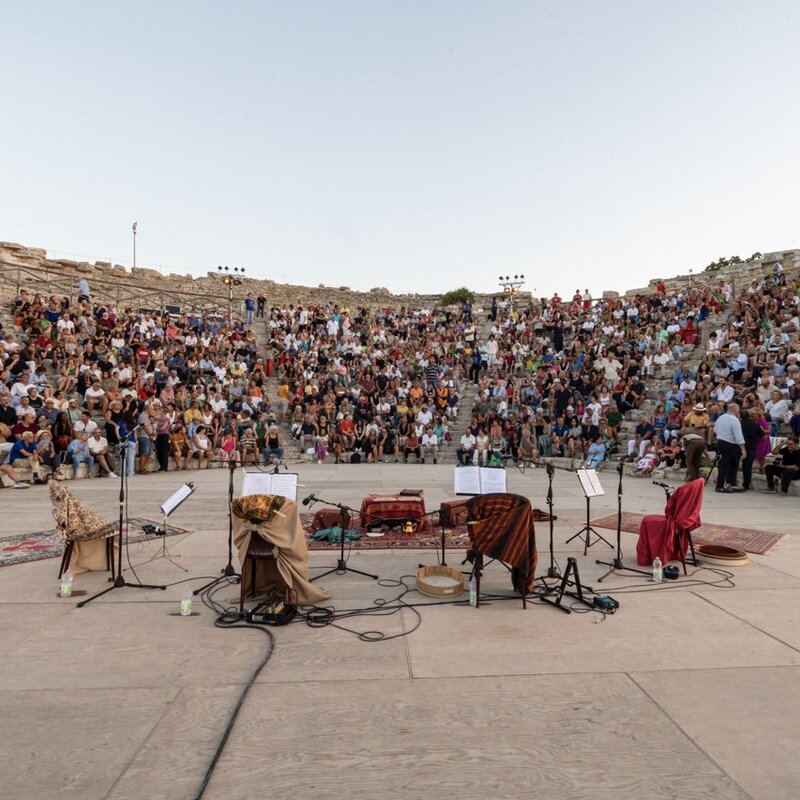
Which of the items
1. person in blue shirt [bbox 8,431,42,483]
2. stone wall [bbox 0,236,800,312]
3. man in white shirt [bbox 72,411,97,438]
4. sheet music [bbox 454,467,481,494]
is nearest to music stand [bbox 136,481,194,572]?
sheet music [bbox 454,467,481,494]

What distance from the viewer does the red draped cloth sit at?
572 cm

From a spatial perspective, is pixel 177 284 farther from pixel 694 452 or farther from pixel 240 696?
pixel 240 696

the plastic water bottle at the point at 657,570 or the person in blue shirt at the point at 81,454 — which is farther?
the person in blue shirt at the point at 81,454

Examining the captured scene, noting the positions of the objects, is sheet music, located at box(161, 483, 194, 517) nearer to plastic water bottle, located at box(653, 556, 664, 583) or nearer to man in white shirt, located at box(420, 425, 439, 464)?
plastic water bottle, located at box(653, 556, 664, 583)

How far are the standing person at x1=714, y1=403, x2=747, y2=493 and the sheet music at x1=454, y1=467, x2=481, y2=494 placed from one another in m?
7.22

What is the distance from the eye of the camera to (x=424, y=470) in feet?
46.5

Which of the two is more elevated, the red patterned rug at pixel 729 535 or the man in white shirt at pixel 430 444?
the man in white shirt at pixel 430 444

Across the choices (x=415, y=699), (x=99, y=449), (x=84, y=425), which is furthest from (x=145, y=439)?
(x=415, y=699)

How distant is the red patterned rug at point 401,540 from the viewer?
676cm

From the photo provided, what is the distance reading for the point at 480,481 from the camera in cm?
541

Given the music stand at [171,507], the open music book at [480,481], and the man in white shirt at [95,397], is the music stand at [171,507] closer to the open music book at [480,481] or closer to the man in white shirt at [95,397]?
the open music book at [480,481]

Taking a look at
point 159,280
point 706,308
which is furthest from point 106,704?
point 159,280

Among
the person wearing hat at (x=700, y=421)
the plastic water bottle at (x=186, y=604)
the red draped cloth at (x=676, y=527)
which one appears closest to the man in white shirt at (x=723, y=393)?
the person wearing hat at (x=700, y=421)

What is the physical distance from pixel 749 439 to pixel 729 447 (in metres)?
0.60
